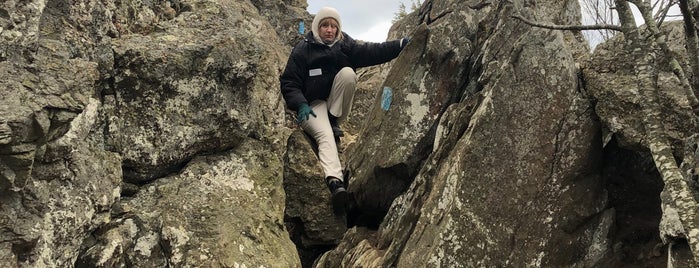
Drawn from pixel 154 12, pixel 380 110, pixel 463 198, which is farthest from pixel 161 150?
pixel 463 198

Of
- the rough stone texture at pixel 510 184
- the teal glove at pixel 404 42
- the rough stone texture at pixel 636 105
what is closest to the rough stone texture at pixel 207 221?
the rough stone texture at pixel 510 184

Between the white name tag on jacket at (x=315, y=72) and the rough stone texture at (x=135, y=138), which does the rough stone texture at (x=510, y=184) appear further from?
the white name tag on jacket at (x=315, y=72)

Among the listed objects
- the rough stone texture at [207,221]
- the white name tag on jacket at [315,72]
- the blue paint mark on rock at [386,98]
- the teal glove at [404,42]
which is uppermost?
the teal glove at [404,42]

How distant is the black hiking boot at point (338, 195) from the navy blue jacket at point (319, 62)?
77.3 inches

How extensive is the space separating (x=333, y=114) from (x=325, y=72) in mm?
994

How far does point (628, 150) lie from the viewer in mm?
8609

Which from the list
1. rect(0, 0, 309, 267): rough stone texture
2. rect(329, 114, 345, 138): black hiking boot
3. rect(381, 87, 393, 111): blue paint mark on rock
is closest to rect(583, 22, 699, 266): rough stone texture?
rect(381, 87, 393, 111): blue paint mark on rock

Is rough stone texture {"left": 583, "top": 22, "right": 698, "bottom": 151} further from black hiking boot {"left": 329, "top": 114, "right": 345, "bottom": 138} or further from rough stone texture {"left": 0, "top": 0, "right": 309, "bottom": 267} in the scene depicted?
rough stone texture {"left": 0, "top": 0, "right": 309, "bottom": 267}

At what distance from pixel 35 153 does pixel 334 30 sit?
23.0 ft

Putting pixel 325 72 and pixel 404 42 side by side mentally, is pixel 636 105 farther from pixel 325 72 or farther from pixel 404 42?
pixel 325 72

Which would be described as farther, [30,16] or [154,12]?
[154,12]

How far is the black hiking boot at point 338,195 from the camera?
10.9 m

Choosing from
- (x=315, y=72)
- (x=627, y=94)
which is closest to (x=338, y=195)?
(x=315, y=72)

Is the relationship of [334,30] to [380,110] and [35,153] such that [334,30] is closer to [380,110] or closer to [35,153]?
[380,110]
